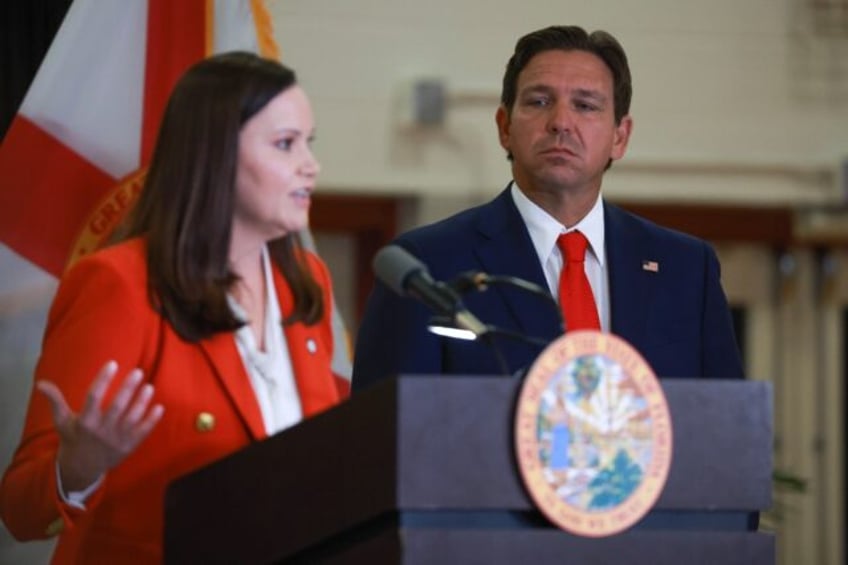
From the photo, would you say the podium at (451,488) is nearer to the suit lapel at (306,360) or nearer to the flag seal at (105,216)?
the suit lapel at (306,360)

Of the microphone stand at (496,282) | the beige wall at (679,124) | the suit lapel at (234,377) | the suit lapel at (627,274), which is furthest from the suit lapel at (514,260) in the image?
the beige wall at (679,124)

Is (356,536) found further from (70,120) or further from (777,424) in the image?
(777,424)

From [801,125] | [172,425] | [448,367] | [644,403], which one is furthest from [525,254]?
[801,125]

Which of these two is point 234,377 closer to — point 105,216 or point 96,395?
point 96,395

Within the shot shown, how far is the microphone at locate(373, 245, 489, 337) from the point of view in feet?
7.48

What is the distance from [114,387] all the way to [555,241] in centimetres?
78

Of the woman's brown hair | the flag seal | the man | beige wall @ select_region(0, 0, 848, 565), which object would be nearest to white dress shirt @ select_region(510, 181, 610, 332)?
the man

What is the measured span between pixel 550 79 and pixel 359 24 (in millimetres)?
4560

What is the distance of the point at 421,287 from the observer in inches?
91.1

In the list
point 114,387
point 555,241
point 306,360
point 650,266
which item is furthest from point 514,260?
point 114,387

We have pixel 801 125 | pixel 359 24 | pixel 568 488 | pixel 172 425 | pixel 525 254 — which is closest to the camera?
pixel 568 488

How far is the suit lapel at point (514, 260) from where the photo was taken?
9.68 feet

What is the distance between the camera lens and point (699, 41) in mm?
7895

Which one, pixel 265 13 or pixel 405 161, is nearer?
pixel 265 13
